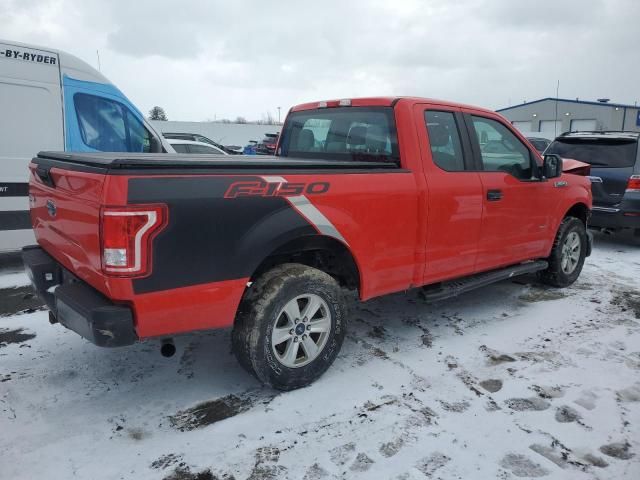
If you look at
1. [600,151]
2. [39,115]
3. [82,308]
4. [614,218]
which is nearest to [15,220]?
[39,115]

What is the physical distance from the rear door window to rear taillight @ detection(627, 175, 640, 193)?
692cm

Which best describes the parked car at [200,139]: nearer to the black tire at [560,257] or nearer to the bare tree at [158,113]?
the black tire at [560,257]

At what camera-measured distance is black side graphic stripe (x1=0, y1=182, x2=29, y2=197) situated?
5.40m

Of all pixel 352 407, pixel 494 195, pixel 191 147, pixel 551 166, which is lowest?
pixel 352 407

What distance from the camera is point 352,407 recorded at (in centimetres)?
301

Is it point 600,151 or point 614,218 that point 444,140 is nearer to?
point 614,218

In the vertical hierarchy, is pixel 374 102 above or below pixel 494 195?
above

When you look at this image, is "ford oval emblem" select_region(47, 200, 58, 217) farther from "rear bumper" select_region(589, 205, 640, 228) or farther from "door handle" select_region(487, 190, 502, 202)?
"rear bumper" select_region(589, 205, 640, 228)

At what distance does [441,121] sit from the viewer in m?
3.95

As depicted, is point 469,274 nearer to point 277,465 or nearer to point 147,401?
point 277,465

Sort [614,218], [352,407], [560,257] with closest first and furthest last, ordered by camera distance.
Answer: [352,407] → [560,257] → [614,218]

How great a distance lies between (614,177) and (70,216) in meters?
7.57

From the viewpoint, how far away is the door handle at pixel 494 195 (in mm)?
4145

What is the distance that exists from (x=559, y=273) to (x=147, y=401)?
4.43m
